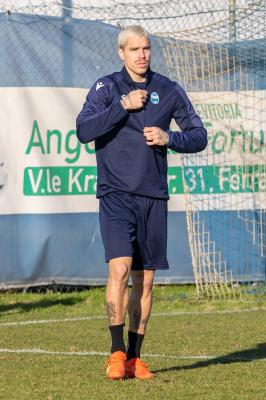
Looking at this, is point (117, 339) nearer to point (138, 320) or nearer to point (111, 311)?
point (111, 311)

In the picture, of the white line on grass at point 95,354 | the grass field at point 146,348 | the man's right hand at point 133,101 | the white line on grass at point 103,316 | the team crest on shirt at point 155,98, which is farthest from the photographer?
the white line on grass at point 103,316

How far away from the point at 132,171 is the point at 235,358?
1.92 meters

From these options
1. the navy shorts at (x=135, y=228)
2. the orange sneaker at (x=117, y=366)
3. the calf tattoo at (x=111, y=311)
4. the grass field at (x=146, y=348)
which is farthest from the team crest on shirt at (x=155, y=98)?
the grass field at (x=146, y=348)

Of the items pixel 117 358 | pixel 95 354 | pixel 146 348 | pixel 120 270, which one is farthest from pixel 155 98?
pixel 146 348

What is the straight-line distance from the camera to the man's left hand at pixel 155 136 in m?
6.58

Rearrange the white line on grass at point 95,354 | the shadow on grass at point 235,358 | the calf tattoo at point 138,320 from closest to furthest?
the calf tattoo at point 138,320
the shadow on grass at point 235,358
the white line on grass at point 95,354

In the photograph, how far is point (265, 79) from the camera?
41.4 feet

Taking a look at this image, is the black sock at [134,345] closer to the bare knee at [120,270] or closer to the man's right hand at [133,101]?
the bare knee at [120,270]

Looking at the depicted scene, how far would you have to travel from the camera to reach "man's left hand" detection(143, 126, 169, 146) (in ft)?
21.6

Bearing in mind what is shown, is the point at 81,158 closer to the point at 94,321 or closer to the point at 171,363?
the point at 94,321

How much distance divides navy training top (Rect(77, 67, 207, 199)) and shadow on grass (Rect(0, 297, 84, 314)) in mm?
4944

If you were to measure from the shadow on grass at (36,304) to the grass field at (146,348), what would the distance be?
1cm

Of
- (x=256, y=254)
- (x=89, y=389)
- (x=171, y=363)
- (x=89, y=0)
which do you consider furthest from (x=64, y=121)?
(x=89, y=389)

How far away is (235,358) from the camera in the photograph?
791cm
